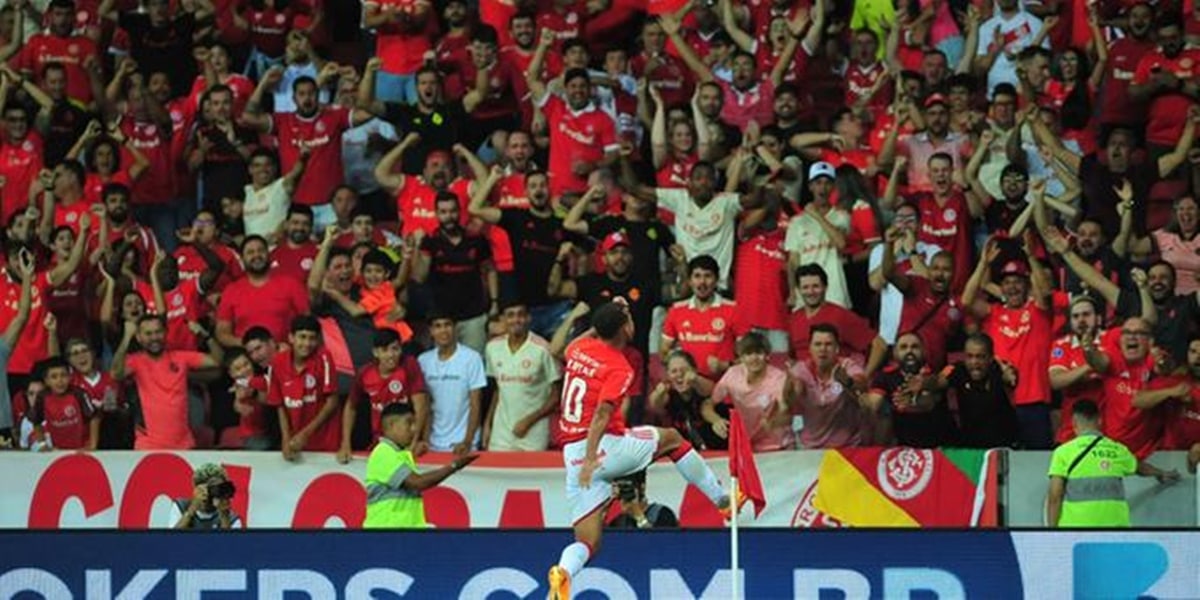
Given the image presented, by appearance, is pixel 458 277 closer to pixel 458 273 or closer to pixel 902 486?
pixel 458 273

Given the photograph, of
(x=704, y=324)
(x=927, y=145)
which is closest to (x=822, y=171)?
(x=927, y=145)

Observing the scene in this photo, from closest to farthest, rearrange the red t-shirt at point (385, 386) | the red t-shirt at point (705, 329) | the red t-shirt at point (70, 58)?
the red t-shirt at point (385, 386)
the red t-shirt at point (705, 329)
the red t-shirt at point (70, 58)

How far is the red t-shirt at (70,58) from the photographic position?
886 inches

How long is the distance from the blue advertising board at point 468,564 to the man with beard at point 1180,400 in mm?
3573

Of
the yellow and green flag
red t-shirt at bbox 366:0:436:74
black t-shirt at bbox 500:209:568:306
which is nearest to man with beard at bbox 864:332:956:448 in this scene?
the yellow and green flag

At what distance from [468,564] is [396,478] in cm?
173

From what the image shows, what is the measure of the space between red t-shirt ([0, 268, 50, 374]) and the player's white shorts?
6.31m

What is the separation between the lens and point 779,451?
18688 millimetres

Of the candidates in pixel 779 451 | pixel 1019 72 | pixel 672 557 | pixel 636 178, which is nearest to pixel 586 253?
pixel 636 178

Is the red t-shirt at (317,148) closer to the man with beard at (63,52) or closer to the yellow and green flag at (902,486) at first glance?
the man with beard at (63,52)

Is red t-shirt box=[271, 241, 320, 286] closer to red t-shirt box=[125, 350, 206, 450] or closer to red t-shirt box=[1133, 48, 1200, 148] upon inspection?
red t-shirt box=[125, 350, 206, 450]

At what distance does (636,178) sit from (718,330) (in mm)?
2041

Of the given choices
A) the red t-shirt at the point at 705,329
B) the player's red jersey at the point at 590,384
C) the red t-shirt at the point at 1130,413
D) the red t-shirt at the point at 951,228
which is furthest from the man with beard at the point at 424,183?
the red t-shirt at the point at 1130,413

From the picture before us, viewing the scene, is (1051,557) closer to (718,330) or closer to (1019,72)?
(718,330)
